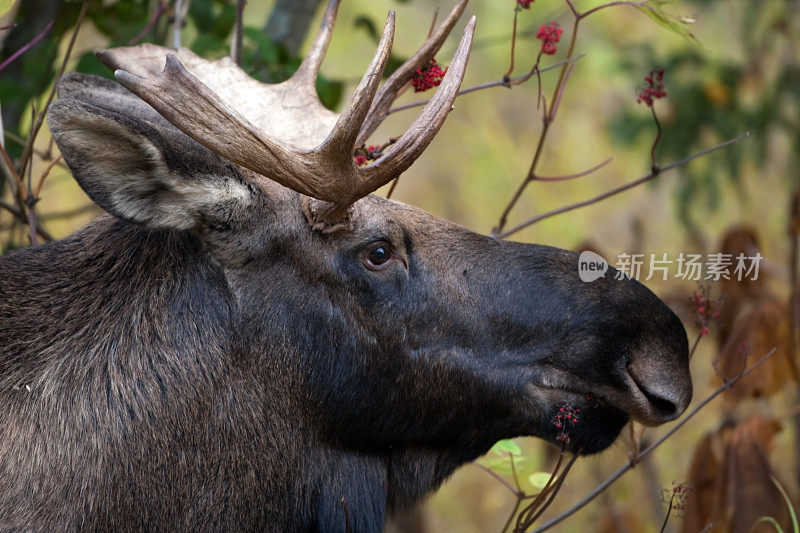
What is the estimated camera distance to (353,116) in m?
2.73

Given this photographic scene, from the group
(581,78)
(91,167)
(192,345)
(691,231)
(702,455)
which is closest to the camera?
(91,167)

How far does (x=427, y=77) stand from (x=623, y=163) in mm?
7700

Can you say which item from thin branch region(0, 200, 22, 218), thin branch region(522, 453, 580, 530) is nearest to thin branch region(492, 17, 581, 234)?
thin branch region(522, 453, 580, 530)

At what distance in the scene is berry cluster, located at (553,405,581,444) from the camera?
304 centimetres

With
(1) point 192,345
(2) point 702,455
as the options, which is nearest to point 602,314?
(1) point 192,345

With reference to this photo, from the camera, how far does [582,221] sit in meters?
10.9

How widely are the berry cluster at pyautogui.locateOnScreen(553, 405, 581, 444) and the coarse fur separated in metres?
0.04

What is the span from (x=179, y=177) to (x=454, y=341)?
1.02m

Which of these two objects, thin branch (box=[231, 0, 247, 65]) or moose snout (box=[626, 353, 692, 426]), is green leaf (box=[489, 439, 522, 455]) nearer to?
moose snout (box=[626, 353, 692, 426])

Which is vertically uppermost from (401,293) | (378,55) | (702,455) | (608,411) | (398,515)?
(378,55)

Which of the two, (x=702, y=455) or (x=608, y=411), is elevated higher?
(x=608, y=411)

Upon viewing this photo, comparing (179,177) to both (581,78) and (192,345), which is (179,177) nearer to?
(192,345)

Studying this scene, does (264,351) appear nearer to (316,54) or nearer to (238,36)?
(316,54)

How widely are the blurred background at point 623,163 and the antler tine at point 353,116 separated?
1.18 meters
